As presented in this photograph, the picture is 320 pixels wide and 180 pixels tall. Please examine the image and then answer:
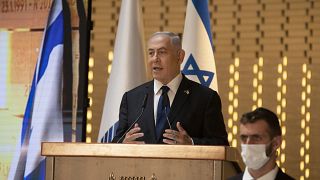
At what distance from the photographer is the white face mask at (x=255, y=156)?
131 inches

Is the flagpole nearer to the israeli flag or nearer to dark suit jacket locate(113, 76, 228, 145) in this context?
the israeli flag

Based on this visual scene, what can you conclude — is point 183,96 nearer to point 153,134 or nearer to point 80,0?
point 153,134

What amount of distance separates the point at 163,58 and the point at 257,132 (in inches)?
56.8

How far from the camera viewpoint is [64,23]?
6.37 metres

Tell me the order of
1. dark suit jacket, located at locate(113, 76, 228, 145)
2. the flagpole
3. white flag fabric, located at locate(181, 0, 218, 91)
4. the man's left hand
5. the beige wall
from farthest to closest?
1. the beige wall
2. white flag fabric, located at locate(181, 0, 218, 91)
3. the flagpole
4. dark suit jacket, located at locate(113, 76, 228, 145)
5. the man's left hand

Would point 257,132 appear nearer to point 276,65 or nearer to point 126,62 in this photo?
point 126,62

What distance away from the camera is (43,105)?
6355 millimetres

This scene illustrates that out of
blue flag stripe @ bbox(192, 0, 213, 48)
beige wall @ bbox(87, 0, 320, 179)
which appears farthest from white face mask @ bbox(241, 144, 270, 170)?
beige wall @ bbox(87, 0, 320, 179)

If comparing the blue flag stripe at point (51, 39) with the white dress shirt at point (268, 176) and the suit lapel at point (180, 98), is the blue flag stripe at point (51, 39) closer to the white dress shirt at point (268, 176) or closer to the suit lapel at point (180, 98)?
the suit lapel at point (180, 98)

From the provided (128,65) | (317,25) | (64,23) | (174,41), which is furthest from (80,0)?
(317,25)

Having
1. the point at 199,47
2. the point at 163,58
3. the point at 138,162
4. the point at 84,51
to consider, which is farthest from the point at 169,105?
the point at 199,47

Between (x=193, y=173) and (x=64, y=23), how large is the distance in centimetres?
261

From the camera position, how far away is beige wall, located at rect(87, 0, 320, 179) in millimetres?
8141

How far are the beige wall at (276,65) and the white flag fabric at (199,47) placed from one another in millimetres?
1675
